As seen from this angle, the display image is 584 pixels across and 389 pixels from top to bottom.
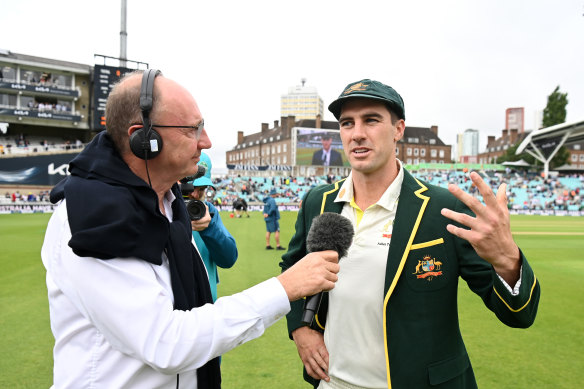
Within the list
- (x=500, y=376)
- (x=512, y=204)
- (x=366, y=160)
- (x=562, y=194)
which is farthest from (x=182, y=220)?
(x=562, y=194)

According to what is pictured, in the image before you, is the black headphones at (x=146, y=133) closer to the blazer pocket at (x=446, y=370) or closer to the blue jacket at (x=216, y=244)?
the blazer pocket at (x=446, y=370)

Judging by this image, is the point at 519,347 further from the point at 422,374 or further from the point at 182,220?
the point at 182,220

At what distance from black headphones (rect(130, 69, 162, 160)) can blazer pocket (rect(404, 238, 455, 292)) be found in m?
1.52

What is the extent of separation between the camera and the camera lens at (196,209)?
321 centimetres

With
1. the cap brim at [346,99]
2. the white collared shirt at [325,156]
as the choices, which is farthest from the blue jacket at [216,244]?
the white collared shirt at [325,156]

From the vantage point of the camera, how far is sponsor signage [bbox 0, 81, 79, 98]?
4262 centimetres

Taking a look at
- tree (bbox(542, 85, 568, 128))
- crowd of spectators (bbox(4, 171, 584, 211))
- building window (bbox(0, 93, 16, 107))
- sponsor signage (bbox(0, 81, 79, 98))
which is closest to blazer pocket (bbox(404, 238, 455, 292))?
crowd of spectators (bbox(4, 171, 584, 211))

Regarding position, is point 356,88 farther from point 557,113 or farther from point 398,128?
point 557,113

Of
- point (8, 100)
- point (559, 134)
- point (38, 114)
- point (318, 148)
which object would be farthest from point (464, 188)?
point (8, 100)

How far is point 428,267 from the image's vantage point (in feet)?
6.95

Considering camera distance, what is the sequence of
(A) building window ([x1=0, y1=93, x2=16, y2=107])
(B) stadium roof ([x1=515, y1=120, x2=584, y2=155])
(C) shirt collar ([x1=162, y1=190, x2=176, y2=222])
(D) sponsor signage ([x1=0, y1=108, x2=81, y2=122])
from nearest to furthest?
(C) shirt collar ([x1=162, y1=190, x2=176, y2=222]), (D) sponsor signage ([x1=0, y1=108, x2=81, y2=122]), (B) stadium roof ([x1=515, y1=120, x2=584, y2=155]), (A) building window ([x1=0, y1=93, x2=16, y2=107])

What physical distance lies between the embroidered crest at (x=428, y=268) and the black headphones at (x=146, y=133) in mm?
1563

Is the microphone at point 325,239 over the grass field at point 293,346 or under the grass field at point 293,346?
over

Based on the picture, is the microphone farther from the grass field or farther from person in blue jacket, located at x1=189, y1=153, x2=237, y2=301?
the grass field
